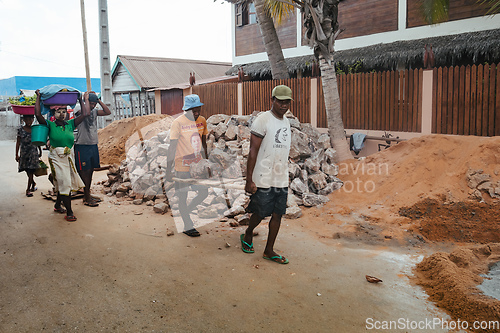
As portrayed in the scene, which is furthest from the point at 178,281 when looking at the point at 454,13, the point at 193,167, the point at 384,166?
the point at 454,13

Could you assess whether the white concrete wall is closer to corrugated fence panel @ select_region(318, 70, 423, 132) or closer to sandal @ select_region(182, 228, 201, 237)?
corrugated fence panel @ select_region(318, 70, 423, 132)

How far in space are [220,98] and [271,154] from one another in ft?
34.7

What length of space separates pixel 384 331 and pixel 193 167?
352cm

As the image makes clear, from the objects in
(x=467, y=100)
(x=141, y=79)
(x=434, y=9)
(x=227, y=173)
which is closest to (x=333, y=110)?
(x=467, y=100)

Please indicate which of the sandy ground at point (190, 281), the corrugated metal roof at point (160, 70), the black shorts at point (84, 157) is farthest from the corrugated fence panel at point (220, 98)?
the corrugated metal roof at point (160, 70)

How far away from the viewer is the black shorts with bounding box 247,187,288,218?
444 centimetres

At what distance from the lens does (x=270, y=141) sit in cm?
438

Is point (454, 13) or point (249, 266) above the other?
point (454, 13)

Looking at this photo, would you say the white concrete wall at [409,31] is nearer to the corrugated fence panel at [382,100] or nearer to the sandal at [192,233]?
the corrugated fence panel at [382,100]

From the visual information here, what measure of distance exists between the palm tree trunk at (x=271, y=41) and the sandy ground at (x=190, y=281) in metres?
7.68

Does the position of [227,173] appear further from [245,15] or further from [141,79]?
[141,79]

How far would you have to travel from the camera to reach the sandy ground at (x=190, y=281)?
128 inches

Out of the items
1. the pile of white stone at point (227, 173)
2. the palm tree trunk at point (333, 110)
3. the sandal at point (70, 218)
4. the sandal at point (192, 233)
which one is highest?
the palm tree trunk at point (333, 110)

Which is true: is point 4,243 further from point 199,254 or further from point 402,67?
point 402,67
